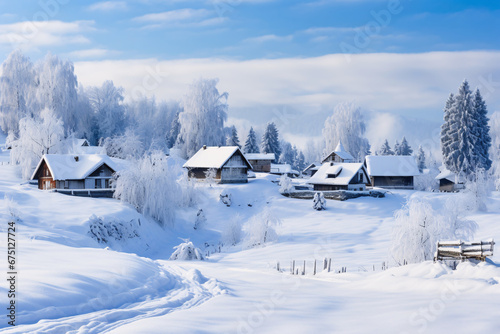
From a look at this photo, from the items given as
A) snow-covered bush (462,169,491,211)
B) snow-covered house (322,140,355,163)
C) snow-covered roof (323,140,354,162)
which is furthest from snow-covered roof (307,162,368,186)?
snow-covered roof (323,140,354,162)

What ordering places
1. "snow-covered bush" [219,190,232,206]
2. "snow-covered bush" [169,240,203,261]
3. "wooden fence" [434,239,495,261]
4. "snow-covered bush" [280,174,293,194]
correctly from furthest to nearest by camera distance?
"snow-covered bush" [280,174,293,194], "snow-covered bush" [219,190,232,206], "snow-covered bush" [169,240,203,261], "wooden fence" [434,239,495,261]

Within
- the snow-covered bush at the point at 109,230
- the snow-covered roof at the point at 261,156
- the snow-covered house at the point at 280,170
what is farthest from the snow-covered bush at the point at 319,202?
the snow-covered roof at the point at 261,156

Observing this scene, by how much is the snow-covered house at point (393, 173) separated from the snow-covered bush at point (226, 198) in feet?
66.5

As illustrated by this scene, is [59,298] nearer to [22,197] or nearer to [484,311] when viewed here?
[484,311]

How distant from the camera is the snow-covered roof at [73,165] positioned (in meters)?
44.6

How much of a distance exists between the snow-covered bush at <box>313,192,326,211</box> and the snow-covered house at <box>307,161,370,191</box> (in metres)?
5.77

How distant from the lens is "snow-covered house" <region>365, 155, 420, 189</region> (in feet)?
189

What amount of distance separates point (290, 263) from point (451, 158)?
3704 cm

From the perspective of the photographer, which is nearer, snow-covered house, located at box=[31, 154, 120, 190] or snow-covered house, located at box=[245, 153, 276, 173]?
snow-covered house, located at box=[31, 154, 120, 190]

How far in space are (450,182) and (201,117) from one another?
37.7 meters

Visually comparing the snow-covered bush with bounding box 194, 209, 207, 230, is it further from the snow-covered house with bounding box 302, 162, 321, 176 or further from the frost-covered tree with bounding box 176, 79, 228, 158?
the snow-covered house with bounding box 302, 162, 321, 176

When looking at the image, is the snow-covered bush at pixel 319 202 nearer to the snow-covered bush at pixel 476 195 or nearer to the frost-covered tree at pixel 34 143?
the snow-covered bush at pixel 476 195

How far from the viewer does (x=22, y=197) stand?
3759cm

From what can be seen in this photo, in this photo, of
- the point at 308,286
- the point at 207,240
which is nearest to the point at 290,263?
the point at 308,286
